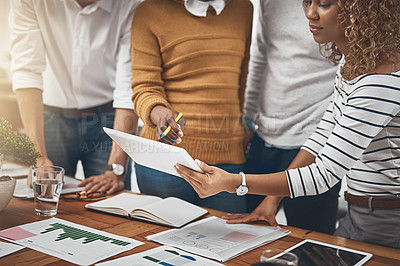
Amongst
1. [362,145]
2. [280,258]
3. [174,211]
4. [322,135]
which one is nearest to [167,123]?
[174,211]

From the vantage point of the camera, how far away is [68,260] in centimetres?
90

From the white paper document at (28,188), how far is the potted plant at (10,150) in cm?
13

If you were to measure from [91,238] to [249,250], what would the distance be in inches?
15.4

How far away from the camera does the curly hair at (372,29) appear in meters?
1.06

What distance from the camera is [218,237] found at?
1.07 m

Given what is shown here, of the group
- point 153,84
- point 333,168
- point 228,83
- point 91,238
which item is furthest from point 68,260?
point 228,83

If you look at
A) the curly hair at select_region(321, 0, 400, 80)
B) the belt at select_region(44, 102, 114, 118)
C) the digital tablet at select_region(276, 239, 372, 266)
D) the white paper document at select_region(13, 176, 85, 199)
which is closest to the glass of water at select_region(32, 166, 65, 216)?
the white paper document at select_region(13, 176, 85, 199)

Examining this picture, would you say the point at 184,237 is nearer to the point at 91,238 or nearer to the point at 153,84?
the point at 91,238

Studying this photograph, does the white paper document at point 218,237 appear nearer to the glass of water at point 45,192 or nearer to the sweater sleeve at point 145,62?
the glass of water at point 45,192

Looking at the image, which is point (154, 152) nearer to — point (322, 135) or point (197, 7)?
point (322, 135)

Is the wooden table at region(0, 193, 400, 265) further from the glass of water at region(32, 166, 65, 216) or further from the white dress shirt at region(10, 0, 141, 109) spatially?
the white dress shirt at region(10, 0, 141, 109)

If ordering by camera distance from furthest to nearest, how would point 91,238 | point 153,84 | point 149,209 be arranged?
point 153,84, point 149,209, point 91,238

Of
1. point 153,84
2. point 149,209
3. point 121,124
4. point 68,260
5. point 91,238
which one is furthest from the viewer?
point 121,124

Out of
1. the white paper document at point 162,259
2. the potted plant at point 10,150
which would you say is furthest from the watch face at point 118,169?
the white paper document at point 162,259
